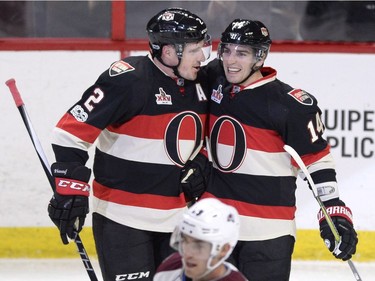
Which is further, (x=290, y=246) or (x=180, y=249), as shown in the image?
(x=290, y=246)

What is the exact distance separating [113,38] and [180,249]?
2.72 m

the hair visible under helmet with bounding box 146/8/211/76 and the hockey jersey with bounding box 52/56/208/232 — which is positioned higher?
the hair visible under helmet with bounding box 146/8/211/76

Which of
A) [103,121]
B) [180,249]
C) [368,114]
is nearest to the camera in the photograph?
[180,249]

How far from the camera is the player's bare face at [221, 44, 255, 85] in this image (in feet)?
11.9

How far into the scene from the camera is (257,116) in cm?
361

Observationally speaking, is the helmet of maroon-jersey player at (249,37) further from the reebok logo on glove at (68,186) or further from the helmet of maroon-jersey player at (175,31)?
the reebok logo on glove at (68,186)

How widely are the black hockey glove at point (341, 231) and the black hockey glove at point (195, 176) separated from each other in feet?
1.31

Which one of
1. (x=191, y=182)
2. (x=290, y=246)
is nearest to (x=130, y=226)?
(x=191, y=182)

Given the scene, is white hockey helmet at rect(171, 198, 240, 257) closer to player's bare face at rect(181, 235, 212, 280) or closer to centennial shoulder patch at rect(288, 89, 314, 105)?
player's bare face at rect(181, 235, 212, 280)

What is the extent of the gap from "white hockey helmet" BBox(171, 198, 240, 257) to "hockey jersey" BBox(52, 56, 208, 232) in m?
0.91

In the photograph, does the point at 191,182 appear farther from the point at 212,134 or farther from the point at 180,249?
the point at 180,249

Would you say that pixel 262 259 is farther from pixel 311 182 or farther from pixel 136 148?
pixel 136 148

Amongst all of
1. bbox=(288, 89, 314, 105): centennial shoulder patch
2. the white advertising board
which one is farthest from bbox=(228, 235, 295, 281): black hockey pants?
the white advertising board

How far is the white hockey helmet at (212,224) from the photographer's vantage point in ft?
8.58
